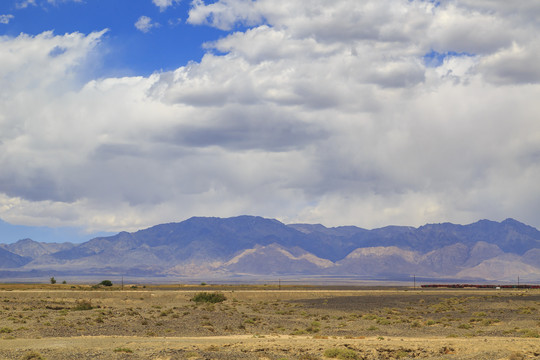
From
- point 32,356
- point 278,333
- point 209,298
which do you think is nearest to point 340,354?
point 278,333

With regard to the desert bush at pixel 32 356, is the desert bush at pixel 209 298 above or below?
below

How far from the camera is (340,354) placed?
32.0 meters

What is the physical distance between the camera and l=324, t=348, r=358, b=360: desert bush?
31864mm

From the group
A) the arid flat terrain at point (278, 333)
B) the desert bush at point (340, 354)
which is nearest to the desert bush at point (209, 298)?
the arid flat terrain at point (278, 333)

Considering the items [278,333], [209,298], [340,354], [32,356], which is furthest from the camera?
[209,298]

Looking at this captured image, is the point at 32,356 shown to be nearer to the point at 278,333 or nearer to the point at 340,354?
the point at 340,354

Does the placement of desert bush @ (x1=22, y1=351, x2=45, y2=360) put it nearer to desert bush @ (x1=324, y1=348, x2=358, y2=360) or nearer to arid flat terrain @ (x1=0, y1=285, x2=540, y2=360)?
arid flat terrain @ (x1=0, y1=285, x2=540, y2=360)

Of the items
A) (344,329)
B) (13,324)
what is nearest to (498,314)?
(344,329)

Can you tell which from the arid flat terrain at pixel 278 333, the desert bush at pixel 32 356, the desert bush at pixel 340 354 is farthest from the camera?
the arid flat terrain at pixel 278 333

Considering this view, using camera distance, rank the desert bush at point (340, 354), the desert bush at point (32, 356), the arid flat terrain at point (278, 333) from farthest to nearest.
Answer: the arid flat terrain at point (278, 333)
the desert bush at point (340, 354)
the desert bush at point (32, 356)

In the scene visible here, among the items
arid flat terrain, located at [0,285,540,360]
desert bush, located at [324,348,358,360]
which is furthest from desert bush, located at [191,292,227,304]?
desert bush, located at [324,348,358,360]

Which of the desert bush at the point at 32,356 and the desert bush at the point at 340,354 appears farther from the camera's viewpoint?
the desert bush at the point at 340,354

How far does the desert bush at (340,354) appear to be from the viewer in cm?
3186

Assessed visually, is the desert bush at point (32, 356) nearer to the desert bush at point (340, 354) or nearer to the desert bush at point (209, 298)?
the desert bush at point (340, 354)
